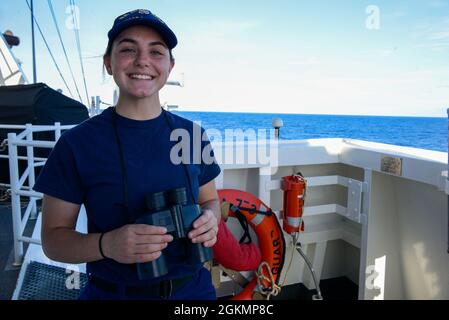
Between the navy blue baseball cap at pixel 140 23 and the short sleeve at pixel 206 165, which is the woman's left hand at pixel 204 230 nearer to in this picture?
the short sleeve at pixel 206 165

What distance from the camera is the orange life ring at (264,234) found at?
216 centimetres

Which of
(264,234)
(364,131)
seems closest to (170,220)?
(264,234)

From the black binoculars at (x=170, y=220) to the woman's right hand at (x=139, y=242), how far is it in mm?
33

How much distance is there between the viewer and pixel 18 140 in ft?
8.19

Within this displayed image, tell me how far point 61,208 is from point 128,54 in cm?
46

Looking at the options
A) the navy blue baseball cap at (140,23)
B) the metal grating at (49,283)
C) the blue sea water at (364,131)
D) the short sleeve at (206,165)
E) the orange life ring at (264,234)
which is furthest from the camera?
the blue sea water at (364,131)

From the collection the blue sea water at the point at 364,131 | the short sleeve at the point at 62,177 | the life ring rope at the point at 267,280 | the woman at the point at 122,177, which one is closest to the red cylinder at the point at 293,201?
the life ring rope at the point at 267,280

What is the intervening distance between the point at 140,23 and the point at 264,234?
5.14 ft

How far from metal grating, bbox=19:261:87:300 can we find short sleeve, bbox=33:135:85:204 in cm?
128

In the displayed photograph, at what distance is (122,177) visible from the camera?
97 cm

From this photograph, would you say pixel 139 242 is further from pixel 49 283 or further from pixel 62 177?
pixel 49 283

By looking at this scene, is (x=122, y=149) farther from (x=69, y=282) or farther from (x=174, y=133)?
(x=69, y=282)

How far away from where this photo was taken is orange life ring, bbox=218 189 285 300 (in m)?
2.16

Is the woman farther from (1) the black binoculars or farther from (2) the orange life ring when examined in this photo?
(2) the orange life ring
